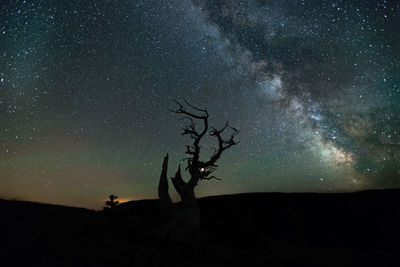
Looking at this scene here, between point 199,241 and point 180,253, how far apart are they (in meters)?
1.84

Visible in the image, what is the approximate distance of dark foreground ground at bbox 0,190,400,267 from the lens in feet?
25.4

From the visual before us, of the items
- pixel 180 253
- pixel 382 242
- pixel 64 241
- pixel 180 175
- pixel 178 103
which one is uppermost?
pixel 178 103

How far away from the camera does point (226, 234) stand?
525 inches

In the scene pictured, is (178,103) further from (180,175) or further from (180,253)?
(180,253)

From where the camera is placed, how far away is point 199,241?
10.8 meters

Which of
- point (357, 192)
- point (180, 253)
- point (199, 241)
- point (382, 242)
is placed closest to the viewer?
point (180, 253)

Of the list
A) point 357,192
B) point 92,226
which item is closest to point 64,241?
point 92,226

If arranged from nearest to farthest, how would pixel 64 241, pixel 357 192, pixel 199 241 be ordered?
pixel 64 241 → pixel 199 241 → pixel 357 192

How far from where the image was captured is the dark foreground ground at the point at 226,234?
775cm

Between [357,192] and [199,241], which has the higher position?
[357,192]

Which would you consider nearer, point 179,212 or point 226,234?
Answer: point 179,212

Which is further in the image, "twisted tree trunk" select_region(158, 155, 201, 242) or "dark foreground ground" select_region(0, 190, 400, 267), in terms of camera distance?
"twisted tree trunk" select_region(158, 155, 201, 242)

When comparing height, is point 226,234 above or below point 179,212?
below

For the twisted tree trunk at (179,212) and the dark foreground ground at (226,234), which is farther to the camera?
the twisted tree trunk at (179,212)
